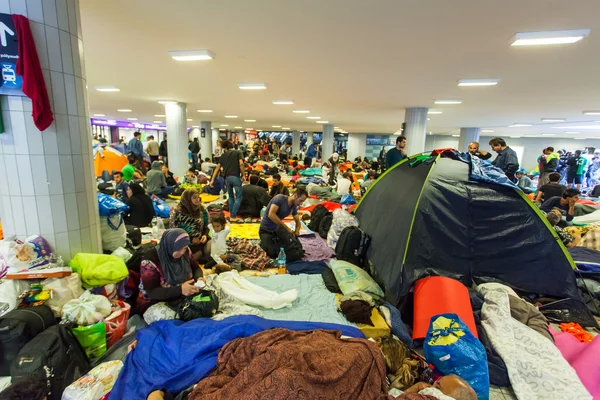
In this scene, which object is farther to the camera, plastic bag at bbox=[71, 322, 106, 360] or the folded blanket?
plastic bag at bbox=[71, 322, 106, 360]

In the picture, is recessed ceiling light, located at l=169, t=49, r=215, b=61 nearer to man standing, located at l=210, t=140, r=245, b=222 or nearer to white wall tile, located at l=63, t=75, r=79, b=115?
white wall tile, located at l=63, t=75, r=79, b=115

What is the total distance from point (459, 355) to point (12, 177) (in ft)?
12.8

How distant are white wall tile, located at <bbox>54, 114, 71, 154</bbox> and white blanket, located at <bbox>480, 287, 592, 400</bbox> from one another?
13.7 ft

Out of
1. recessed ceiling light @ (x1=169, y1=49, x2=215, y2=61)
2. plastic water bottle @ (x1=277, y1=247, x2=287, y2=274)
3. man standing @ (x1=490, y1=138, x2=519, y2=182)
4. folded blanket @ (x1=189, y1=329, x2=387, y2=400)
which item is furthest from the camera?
man standing @ (x1=490, y1=138, x2=519, y2=182)

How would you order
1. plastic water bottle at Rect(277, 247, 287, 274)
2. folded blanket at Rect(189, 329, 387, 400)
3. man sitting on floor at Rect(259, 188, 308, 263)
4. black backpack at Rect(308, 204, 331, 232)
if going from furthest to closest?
black backpack at Rect(308, 204, 331, 232) < man sitting on floor at Rect(259, 188, 308, 263) < plastic water bottle at Rect(277, 247, 287, 274) < folded blanket at Rect(189, 329, 387, 400)

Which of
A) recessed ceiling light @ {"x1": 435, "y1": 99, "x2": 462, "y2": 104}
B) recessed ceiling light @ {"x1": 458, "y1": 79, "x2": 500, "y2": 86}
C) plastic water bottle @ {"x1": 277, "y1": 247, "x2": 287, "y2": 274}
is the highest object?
recessed ceiling light @ {"x1": 435, "y1": 99, "x2": 462, "y2": 104}

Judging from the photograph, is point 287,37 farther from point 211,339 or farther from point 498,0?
point 211,339

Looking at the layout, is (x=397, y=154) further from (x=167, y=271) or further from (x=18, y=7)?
(x=18, y=7)

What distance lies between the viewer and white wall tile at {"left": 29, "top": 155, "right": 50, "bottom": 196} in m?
2.63

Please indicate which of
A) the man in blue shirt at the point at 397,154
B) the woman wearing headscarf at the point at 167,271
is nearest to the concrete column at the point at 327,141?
the man in blue shirt at the point at 397,154

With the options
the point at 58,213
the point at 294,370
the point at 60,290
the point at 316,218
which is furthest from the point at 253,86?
the point at 294,370

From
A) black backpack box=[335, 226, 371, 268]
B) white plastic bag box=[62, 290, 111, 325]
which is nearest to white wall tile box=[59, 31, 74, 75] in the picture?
white plastic bag box=[62, 290, 111, 325]

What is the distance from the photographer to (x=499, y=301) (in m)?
2.97

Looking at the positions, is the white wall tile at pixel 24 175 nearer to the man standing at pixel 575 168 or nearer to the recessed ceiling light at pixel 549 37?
the recessed ceiling light at pixel 549 37
